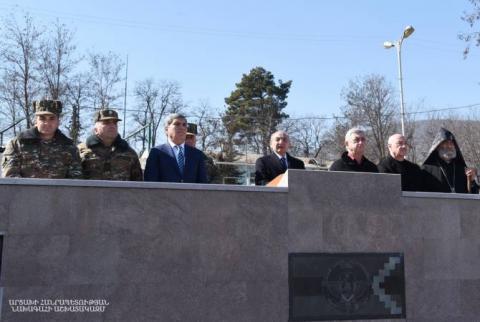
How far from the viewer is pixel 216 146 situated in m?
41.8

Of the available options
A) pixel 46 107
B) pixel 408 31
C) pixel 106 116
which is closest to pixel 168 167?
pixel 106 116

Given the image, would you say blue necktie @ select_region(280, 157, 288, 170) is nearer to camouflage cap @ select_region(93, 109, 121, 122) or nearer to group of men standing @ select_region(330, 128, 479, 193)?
group of men standing @ select_region(330, 128, 479, 193)

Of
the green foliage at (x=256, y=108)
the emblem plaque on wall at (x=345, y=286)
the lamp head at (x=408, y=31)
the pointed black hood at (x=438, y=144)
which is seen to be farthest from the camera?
the green foliage at (x=256, y=108)

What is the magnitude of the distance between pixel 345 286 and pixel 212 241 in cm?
131

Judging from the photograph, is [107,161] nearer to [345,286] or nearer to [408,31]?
[345,286]

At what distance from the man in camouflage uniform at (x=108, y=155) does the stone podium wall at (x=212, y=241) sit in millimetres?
849

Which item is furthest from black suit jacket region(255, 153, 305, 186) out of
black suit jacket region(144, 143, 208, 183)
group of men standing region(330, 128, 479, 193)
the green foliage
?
the green foliage

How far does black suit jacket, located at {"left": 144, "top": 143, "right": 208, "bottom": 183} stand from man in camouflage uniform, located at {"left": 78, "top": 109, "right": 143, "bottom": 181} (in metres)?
0.19

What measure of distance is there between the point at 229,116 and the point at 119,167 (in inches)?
1681

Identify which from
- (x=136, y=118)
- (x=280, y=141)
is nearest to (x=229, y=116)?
(x=136, y=118)

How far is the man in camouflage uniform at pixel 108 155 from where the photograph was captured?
5004 mm

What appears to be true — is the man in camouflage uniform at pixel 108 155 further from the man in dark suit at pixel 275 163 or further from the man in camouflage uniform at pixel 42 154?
the man in dark suit at pixel 275 163

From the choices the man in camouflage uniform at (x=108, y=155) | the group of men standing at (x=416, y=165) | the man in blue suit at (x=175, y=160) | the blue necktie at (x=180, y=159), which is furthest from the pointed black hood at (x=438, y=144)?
the man in camouflage uniform at (x=108, y=155)

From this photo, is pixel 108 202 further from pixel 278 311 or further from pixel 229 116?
pixel 229 116
